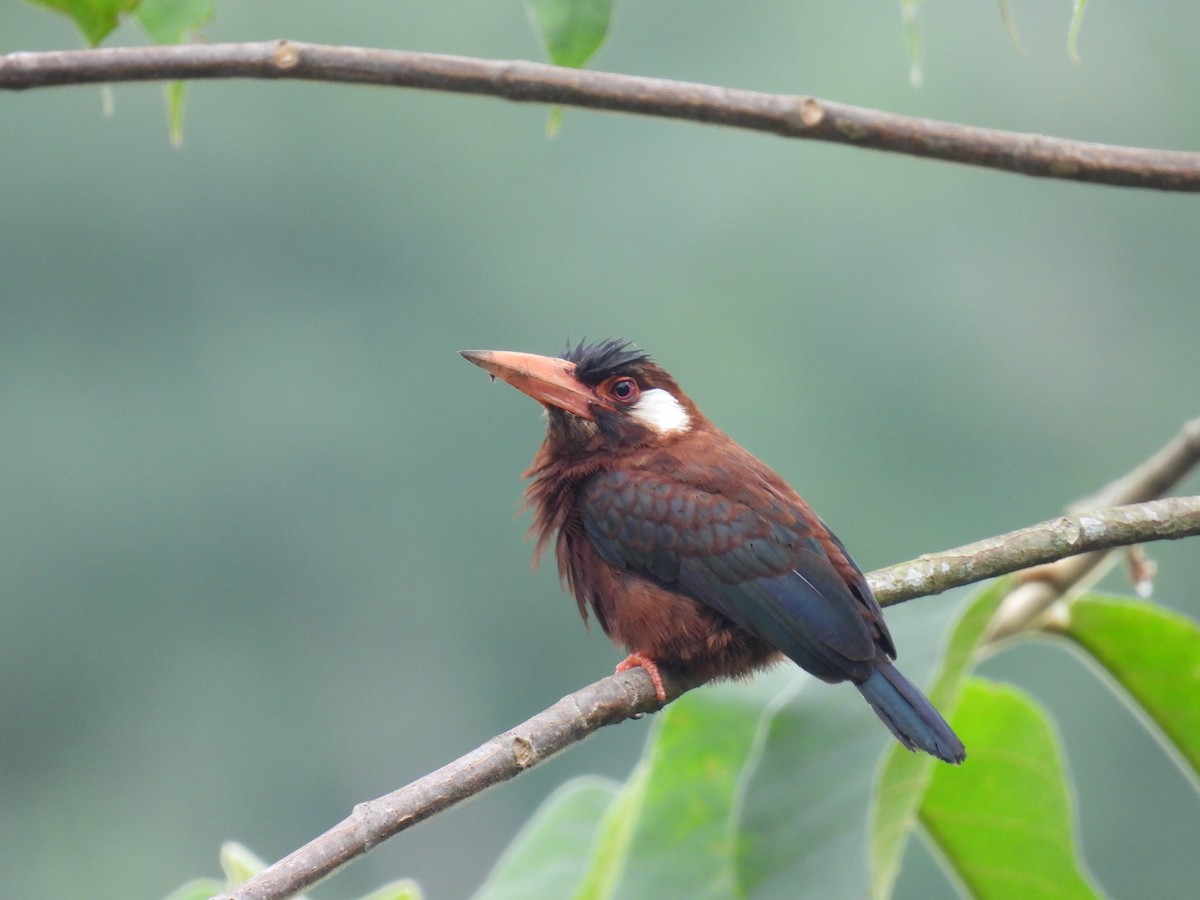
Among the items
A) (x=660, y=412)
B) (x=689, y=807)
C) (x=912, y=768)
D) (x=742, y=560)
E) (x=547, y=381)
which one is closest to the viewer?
(x=912, y=768)

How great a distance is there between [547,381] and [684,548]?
51cm

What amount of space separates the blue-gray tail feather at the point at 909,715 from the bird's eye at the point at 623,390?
907 mm

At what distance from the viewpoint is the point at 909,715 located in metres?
2.27

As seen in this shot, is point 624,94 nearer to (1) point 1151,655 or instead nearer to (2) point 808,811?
(2) point 808,811

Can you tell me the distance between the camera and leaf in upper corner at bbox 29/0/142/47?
181cm

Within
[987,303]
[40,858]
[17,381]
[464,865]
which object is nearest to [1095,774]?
[987,303]

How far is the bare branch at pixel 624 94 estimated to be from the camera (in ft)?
5.87

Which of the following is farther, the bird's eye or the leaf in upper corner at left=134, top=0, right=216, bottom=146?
the bird's eye

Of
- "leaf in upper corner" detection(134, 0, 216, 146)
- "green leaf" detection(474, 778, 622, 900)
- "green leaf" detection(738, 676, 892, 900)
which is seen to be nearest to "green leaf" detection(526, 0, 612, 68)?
"leaf in upper corner" detection(134, 0, 216, 146)

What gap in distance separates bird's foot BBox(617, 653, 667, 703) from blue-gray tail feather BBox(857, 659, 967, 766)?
1.12ft

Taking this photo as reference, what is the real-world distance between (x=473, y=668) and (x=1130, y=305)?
905 cm

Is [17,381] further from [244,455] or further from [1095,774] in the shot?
[1095,774]

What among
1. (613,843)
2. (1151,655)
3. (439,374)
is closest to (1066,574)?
(1151,655)

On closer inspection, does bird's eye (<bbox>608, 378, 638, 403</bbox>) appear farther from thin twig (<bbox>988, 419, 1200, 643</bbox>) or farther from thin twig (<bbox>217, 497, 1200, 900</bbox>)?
thin twig (<bbox>988, 419, 1200, 643</bbox>)
